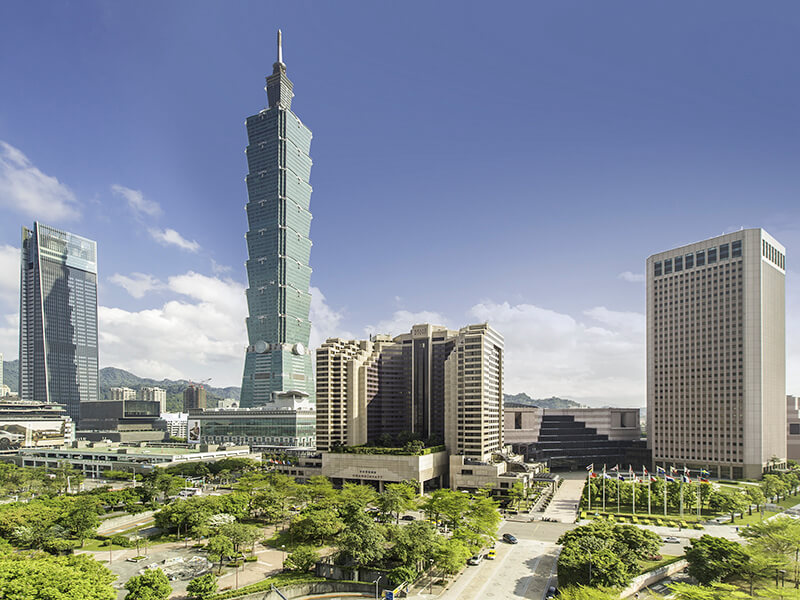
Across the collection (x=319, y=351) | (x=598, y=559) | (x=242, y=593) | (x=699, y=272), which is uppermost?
(x=699, y=272)

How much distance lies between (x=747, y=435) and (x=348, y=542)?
5098 inches

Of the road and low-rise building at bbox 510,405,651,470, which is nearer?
the road

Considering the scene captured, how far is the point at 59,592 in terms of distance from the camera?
163 feet

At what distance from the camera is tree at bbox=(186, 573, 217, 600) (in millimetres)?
59688

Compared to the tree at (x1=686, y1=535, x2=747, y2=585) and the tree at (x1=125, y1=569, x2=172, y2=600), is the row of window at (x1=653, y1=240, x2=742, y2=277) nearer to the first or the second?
the tree at (x1=686, y1=535, x2=747, y2=585)

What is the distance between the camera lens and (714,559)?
64.2 meters

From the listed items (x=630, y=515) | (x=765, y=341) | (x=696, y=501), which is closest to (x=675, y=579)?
(x=630, y=515)

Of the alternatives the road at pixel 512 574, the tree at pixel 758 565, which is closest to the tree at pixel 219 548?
the road at pixel 512 574

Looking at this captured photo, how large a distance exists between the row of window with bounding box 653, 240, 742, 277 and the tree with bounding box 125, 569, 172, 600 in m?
163

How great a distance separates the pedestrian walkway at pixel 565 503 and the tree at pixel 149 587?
73.0 meters

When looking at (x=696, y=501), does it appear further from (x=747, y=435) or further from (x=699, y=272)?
(x=699, y=272)

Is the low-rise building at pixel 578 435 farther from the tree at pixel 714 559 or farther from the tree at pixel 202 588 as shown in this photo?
the tree at pixel 202 588

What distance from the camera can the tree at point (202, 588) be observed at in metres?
59.7

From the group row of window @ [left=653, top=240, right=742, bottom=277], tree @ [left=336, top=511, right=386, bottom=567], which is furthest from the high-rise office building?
tree @ [left=336, top=511, right=386, bottom=567]
